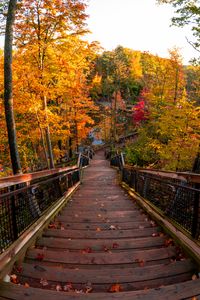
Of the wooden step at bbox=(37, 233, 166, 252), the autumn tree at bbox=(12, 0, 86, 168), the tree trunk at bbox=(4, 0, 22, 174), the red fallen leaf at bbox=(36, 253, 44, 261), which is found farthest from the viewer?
the autumn tree at bbox=(12, 0, 86, 168)

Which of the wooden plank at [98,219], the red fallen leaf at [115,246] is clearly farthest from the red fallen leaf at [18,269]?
the wooden plank at [98,219]

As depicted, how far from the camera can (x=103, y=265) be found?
3.73 m

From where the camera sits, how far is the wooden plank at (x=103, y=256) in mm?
3795

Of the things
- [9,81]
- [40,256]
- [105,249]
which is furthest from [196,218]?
[9,81]

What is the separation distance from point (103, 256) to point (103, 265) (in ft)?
0.64

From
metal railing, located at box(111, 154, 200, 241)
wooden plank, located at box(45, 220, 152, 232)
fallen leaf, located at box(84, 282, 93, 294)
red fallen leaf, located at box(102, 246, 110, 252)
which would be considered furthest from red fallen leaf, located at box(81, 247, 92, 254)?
metal railing, located at box(111, 154, 200, 241)

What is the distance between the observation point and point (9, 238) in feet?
13.9

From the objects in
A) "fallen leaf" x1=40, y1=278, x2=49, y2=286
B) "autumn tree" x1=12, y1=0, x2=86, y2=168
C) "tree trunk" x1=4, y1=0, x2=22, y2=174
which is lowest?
"fallen leaf" x1=40, y1=278, x2=49, y2=286

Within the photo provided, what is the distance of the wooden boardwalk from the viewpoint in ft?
9.00

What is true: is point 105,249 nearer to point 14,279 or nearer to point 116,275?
point 116,275

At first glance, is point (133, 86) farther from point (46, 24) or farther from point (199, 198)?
point (199, 198)

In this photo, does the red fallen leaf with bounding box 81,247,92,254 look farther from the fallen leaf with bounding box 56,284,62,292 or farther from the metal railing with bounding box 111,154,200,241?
the metal railing with bounding box 111,154,200,241

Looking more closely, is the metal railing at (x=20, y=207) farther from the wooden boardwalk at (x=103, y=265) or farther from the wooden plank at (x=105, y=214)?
the wooden plank at (x=105, y=214)

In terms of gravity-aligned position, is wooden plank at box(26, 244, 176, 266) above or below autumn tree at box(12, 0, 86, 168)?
below
